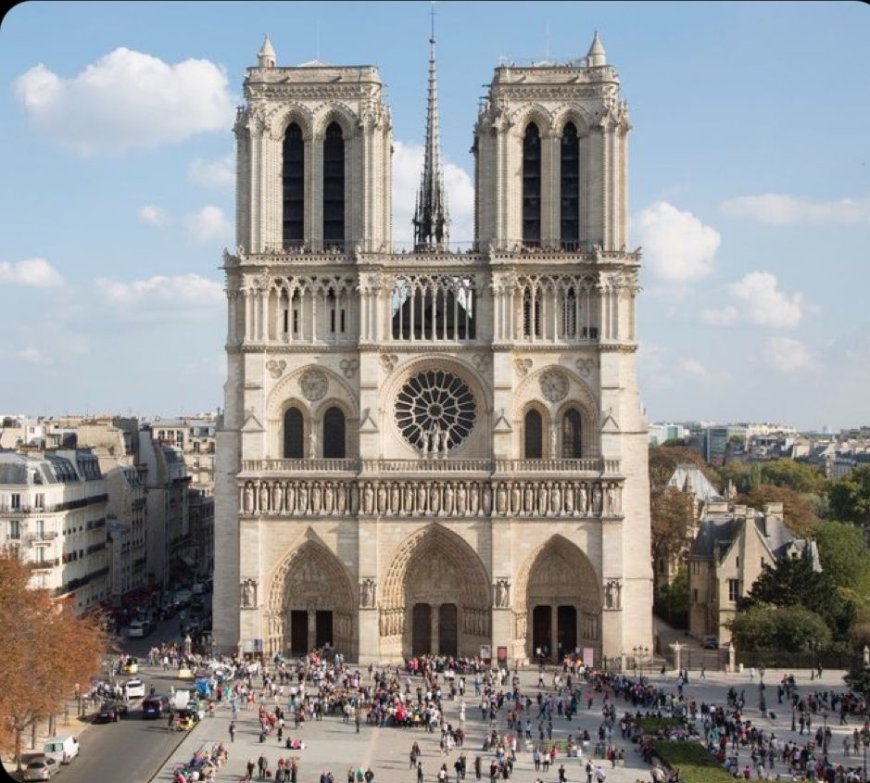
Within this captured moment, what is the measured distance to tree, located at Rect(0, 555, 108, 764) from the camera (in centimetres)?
4409

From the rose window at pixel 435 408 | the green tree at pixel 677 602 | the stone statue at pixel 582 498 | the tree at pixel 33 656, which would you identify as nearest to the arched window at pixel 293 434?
the rose window at pixel 435 408

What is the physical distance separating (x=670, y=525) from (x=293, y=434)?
1064 inches

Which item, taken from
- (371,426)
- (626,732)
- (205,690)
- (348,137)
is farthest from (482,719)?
(348,137)

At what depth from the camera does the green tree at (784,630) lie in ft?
205

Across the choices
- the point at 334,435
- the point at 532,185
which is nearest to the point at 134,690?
the point at 334,435

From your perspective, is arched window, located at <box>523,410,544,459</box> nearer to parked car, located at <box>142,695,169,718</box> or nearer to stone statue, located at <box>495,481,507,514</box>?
stone statue, located at <box>495,481,507,514</box>

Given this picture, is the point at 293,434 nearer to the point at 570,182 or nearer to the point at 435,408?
the point at 435,408

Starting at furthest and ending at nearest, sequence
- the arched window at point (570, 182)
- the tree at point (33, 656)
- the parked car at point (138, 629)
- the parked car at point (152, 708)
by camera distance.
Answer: the parked car at point (138, 629) < the arched window at point (570, 182) < the parked car at point (152, 708) < the tree at point (33, 656)

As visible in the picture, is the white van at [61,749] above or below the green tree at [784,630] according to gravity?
below

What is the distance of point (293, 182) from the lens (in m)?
67.2

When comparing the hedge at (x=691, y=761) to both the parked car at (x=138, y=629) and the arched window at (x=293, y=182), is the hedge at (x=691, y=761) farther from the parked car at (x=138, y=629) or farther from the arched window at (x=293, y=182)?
the parked car at (x=138, y=629)

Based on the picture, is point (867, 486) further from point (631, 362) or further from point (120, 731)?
point (120, 731)

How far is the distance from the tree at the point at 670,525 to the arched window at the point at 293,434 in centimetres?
2595

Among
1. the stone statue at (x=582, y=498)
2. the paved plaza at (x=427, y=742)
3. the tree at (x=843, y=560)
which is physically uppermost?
the stone statue at (x=582, y=498)
